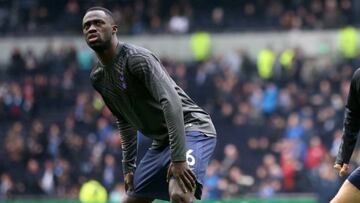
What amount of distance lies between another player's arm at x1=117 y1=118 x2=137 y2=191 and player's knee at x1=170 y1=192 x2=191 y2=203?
3.03 feet

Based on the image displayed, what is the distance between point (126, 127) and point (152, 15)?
21555mm

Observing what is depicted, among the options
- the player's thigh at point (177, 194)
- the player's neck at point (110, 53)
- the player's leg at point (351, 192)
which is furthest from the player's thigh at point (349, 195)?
the player's neck at point (110, 53)

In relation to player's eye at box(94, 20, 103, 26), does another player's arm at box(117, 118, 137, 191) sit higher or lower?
lower

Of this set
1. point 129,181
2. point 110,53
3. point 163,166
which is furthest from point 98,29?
point 129,181

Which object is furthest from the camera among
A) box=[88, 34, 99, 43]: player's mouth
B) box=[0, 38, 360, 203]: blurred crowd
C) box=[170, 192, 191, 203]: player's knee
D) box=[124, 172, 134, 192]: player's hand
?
box=[0, 38, 360, 203]: blurred crowd

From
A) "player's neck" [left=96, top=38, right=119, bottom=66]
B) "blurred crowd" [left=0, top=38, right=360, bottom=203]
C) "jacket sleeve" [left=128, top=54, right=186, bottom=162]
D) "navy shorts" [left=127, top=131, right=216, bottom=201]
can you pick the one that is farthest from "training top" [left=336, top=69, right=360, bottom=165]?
"blurred crowd" [left=0, top=38, right=360, bottom=203]

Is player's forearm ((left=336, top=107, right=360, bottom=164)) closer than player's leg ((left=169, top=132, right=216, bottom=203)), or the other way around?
player's leg ((left=169, top=132, right=216, bottom=203))

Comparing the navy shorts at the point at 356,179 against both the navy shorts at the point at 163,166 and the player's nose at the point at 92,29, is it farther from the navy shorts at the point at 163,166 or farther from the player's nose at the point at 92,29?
the player's nose at the point at 92,29

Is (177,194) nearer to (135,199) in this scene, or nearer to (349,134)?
(135,199)

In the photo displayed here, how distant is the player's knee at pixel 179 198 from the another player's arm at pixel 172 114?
6 centimetres

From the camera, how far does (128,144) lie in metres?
8.66

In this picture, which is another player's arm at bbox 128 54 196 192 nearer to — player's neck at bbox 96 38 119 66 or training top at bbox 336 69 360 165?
player's neck at bbox 96 38 119 66

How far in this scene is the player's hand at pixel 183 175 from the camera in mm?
7504

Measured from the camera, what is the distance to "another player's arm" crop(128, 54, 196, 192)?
749 centimetres
